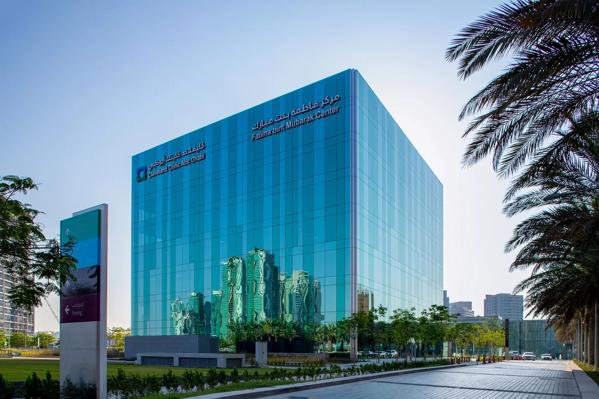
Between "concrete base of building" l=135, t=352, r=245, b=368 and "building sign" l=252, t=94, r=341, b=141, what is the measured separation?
29473 mm

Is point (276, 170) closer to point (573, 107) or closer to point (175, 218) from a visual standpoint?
point (175, 218)

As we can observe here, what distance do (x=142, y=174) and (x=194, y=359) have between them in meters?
49.9

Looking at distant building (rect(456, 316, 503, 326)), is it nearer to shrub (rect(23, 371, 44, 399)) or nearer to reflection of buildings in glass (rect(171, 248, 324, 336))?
reflection of buildings in glass (rect(171, 248, 324, 336))

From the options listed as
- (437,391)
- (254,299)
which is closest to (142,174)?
(254,299)

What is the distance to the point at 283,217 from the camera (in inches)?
2618

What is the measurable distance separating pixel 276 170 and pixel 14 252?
5676 cm

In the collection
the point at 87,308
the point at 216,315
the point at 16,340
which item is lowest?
the point at 16,340

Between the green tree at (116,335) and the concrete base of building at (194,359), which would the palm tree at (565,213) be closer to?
the concrete base of building at (194,359)

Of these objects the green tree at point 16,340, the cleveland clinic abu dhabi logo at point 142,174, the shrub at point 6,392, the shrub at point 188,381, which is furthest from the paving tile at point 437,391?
the green tree at point 16,340

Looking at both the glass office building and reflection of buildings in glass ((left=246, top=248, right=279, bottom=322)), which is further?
reflection of buildings in glass ((left=246, top=248, right=279, bottom=322))

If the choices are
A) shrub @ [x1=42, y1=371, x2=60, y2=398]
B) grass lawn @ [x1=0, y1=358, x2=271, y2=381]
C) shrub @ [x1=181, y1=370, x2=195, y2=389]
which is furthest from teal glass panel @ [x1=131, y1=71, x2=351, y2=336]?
shrub @ [x1=42, y1=371, x2=60, y2=398]

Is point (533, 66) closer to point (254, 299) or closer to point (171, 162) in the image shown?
point (254, 299)

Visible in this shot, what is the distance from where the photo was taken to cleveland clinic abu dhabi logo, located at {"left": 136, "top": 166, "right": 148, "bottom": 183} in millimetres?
89169

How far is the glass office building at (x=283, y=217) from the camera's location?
6112 cm
